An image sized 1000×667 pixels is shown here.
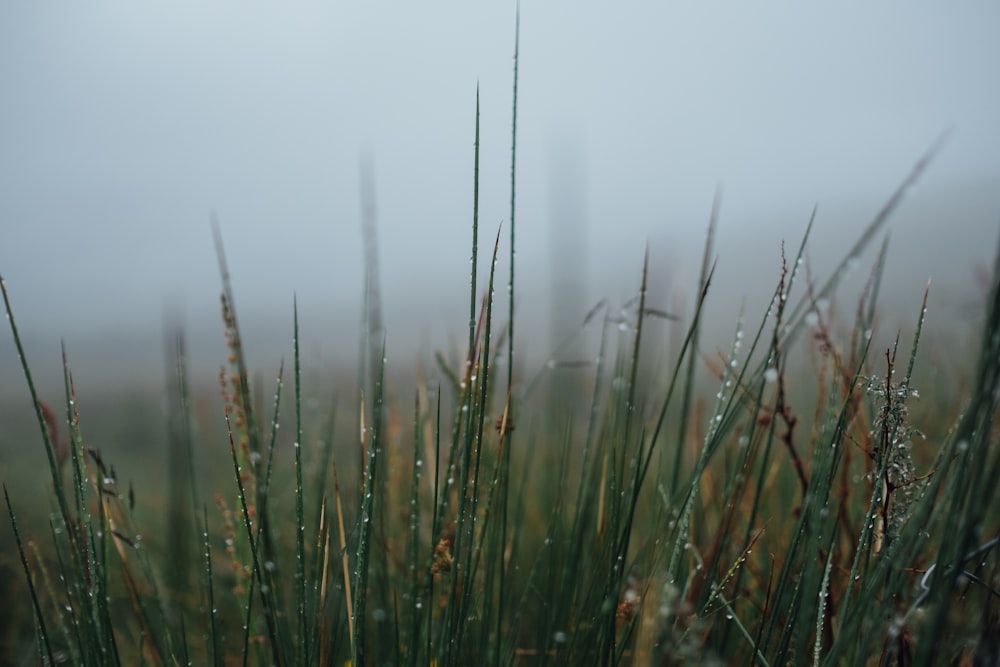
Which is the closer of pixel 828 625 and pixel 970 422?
pixel 970 422

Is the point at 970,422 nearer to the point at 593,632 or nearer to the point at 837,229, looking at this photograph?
the point at 593,632

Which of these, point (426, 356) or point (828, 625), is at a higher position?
point (426, 356)

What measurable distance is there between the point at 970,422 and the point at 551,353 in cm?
73

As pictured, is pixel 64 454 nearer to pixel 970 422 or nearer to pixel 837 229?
pixel 970 422

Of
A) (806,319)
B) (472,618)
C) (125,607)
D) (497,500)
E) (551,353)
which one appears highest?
(806,319)

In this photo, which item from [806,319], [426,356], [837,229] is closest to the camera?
[806,319]

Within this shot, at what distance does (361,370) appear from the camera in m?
1.03

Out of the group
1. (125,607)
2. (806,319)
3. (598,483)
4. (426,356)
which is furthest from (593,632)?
(125,607)

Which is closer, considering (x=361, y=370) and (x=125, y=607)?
(x=361, y=370)

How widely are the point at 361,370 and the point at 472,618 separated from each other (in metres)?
0.44

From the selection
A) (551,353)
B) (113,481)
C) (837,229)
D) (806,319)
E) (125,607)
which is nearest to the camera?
(806,319)

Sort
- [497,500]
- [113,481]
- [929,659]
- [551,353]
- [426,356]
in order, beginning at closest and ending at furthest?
[929,659] → [497,500] → [113,481] → [551,353] → [426,356]

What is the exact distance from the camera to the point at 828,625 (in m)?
0.98

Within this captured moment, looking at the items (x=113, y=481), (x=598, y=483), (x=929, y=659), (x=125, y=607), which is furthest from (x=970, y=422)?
(x=125, y=607)
